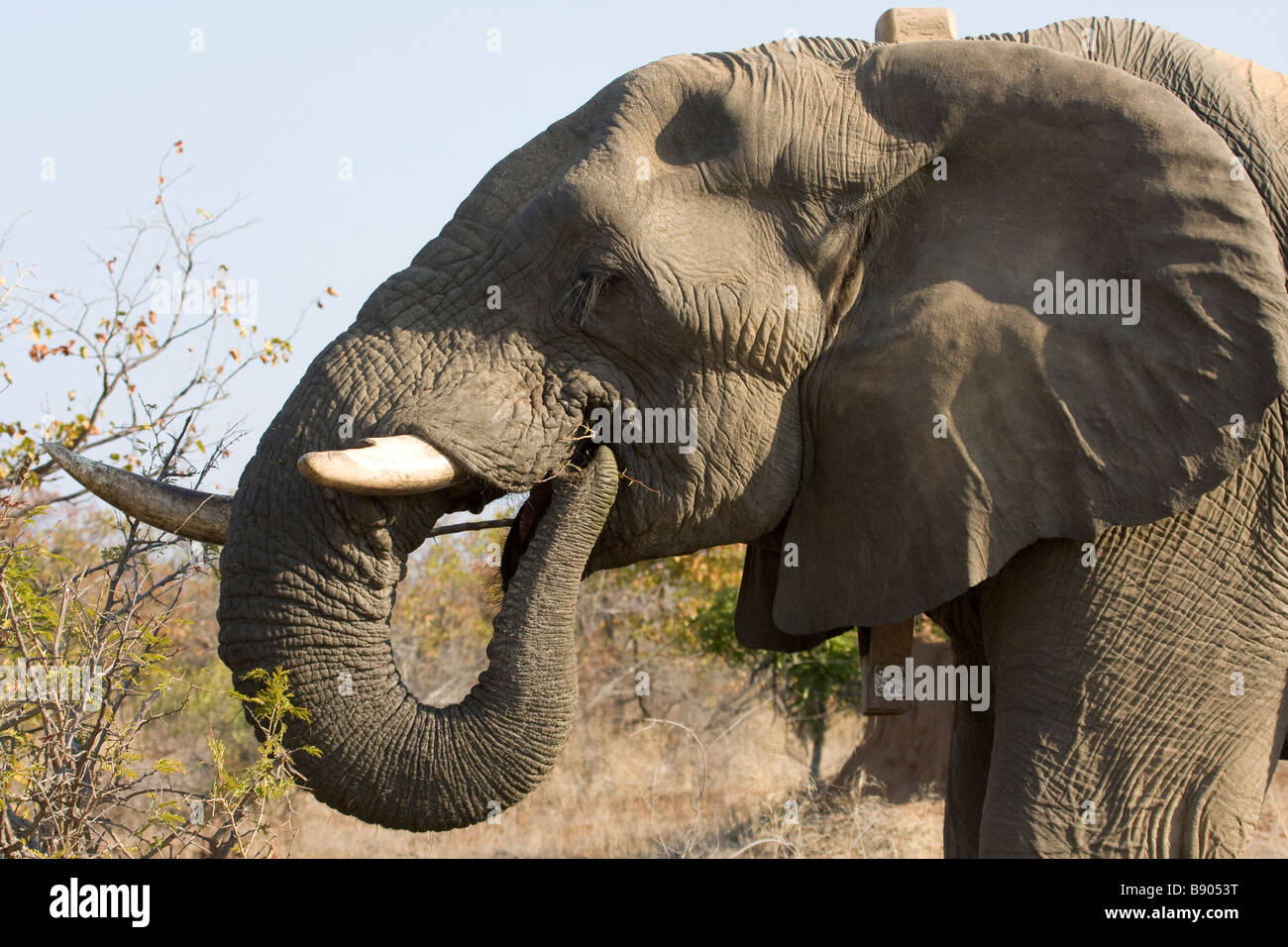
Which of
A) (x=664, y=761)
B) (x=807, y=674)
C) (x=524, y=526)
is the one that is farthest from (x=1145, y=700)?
(x=664, y=761)

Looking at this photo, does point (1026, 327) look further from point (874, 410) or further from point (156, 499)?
point (156, 499)

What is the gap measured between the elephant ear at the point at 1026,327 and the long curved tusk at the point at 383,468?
1068 millimetres

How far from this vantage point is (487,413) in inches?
155

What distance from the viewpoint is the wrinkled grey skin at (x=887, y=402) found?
3902mm

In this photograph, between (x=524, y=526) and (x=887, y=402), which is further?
(x=524, y=526)

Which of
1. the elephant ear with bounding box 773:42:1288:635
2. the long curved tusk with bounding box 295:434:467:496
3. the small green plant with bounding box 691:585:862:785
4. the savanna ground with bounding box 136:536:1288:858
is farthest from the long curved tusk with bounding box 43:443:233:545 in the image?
the small green plant with bounding box 691:585:862:785

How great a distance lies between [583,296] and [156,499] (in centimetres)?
130

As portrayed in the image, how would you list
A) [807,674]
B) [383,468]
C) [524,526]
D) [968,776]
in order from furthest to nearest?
1. [807,674]
2. [968,776]
3. [524,526]
4. [383,468]

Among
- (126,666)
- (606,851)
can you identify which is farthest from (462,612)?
(126,666)

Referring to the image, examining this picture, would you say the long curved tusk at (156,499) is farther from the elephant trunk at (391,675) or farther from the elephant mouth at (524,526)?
the elephant mouth at (524,526)

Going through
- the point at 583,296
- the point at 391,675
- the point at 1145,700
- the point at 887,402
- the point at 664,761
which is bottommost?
the point at 1145,700

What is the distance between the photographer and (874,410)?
13.3ft
